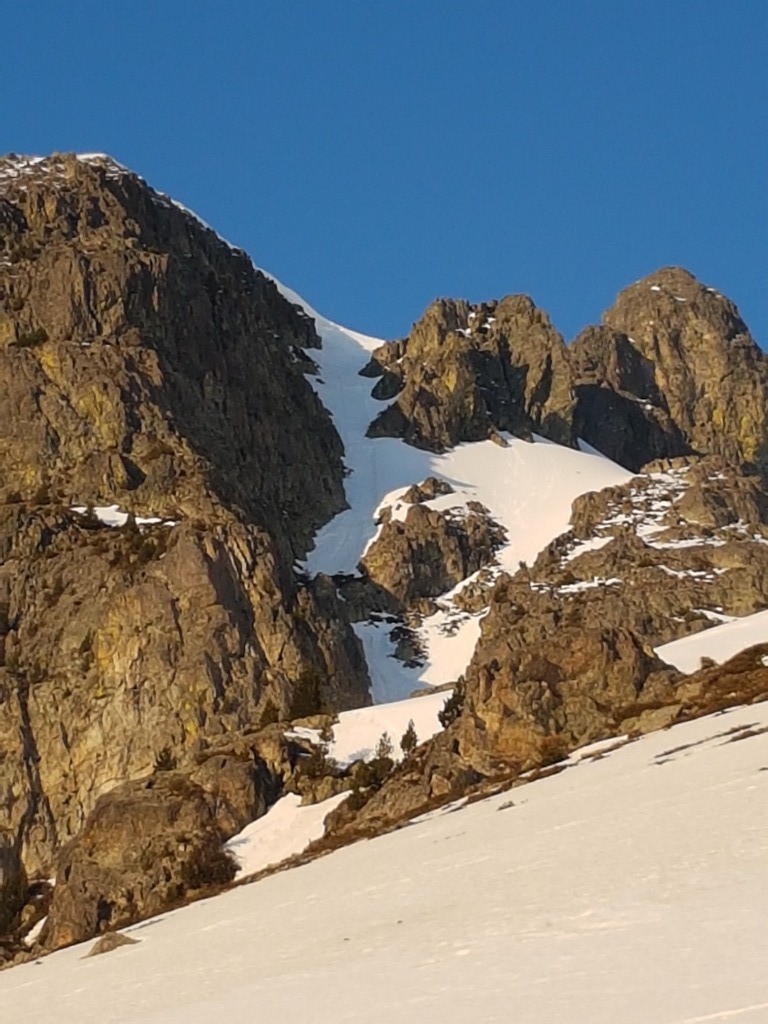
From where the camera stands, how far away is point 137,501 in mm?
101250

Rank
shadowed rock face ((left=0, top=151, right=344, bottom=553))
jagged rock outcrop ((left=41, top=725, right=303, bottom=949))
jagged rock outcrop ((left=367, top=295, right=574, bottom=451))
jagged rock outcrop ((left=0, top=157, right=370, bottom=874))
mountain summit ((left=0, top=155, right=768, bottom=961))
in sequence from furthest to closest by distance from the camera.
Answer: jagged rock outcrop ((left=367, top=295, right=574, bottom=451))
shadowed rock face ((left=0, top=151, right=344, bottom=553))
jagged rock outcrop ((left=0, top=157, right=370, bottom=874))
mountain summit ((left=0, top=155, right=768, bottom=961))
jagged rock outcrop ((left=41, top=725, right=303, bottom=949))

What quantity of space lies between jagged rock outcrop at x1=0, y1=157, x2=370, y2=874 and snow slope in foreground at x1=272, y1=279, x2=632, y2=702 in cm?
308

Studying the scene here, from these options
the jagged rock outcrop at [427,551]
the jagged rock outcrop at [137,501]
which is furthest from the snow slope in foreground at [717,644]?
the jagged rock outcrop at [427,551]

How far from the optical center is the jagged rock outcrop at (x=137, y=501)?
8481 centimetres

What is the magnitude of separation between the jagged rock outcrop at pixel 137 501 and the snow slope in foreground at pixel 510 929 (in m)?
44.3

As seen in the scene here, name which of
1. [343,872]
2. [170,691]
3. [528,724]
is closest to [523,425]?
[170,691]

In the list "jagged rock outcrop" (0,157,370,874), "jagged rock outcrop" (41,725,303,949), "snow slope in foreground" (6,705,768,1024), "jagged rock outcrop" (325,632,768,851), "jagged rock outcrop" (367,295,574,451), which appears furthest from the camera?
"jagged rock outcrop" (367,295,574,451)

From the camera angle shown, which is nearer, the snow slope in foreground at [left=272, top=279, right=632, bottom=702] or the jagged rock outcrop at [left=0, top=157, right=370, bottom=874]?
the jagged rock outcrop at [left=0, top=157, right=370, bottom=874]

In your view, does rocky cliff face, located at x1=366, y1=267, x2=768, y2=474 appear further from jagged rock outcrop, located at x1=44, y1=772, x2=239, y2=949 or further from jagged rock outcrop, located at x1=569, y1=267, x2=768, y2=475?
jagged rock outcrop, located at x1=44, y1=772, x2=239, y2=949

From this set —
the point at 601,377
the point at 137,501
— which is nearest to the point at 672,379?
the point at 601,377

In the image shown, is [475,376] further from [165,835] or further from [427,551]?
[165,835]

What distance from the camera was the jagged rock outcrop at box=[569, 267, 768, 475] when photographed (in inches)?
6368

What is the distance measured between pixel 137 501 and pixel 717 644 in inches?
1928

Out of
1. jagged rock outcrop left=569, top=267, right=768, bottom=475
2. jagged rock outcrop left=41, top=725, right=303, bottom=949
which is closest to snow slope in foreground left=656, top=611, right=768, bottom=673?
jagged rock outcrop left=41, top=725, right=303, bottom=949
